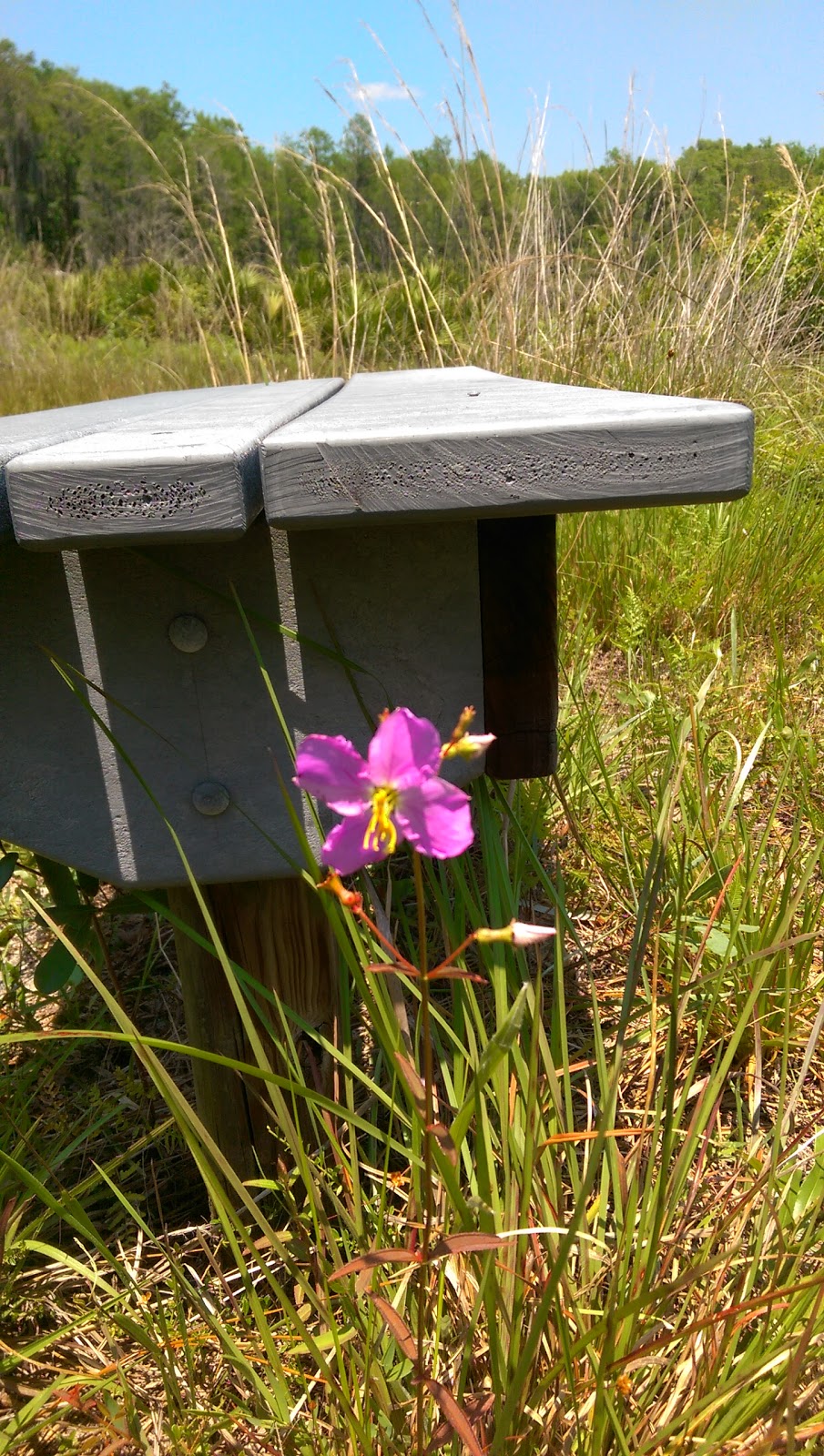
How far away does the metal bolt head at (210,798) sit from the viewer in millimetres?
903

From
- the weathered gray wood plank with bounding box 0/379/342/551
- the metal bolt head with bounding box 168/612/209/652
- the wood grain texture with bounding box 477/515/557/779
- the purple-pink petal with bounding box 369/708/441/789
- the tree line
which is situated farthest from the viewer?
the tree line

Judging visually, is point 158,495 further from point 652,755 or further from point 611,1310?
point 652,755

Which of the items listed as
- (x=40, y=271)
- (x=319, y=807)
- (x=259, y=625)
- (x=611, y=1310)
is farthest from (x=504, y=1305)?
(x=40, y=271)

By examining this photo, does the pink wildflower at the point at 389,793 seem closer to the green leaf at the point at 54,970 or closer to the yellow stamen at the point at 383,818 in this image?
the yellow stamen at the point at 383,818

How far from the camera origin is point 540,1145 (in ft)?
2.68

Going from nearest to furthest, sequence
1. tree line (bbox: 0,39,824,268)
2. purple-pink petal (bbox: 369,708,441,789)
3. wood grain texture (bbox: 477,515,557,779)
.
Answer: purple-pink petal (bbox: 369,708,441,789) < wood grain texture (bbox: 477,515,557,779) < tree line (bbox: 0,39,824,268)

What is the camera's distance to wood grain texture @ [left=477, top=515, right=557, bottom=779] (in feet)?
3.46

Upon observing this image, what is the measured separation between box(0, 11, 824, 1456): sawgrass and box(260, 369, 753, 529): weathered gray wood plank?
0.34m

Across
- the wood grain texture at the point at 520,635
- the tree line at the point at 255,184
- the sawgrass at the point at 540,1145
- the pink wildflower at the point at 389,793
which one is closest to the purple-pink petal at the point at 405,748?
the pink wildflower at the point at 389,793

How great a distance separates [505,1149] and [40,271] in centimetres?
944

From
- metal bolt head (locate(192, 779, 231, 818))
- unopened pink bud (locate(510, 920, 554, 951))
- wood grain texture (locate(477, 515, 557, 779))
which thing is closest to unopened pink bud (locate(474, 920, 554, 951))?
unopened pink bud (locate(510, 920, 554, 951))

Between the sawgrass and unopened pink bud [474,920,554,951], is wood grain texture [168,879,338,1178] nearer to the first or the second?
the sawgrass

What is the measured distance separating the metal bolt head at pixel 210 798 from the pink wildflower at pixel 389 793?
0.43m

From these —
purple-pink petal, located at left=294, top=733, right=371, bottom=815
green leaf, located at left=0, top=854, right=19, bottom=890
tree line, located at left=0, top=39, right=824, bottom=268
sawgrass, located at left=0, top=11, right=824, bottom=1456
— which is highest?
tree line, located at left=0, top=39, right=824, bottom=268
